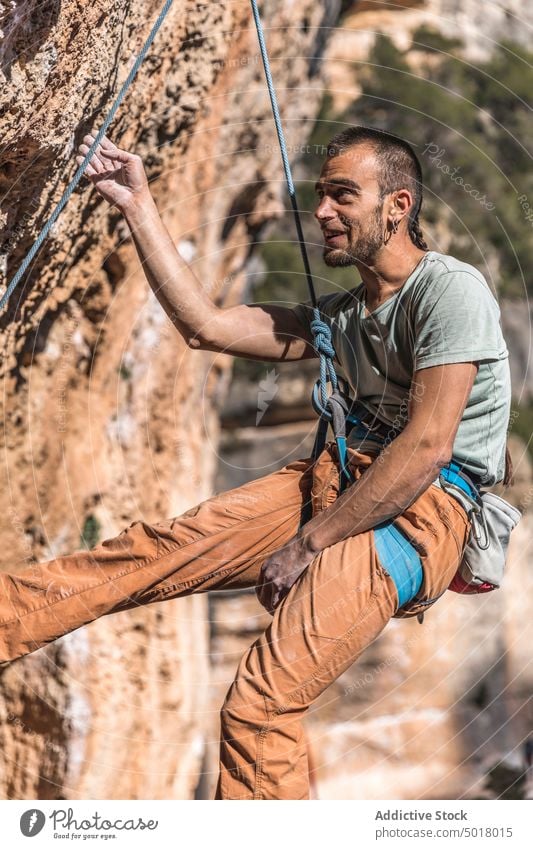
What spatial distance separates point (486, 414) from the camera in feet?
9.05

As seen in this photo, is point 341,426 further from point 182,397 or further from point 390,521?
point 182,397

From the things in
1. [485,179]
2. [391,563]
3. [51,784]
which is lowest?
[51,784]

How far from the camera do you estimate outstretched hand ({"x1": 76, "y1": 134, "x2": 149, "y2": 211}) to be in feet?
9.52

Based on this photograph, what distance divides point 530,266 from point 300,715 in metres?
9.12

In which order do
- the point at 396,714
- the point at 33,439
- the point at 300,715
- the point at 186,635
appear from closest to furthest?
the point at 300,715 → the point at 33,439 → the point at 186,635 → the point at 396,714

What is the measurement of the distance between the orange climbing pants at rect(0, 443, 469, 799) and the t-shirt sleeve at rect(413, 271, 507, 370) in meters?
0.39

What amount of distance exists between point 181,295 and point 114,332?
2.36 m

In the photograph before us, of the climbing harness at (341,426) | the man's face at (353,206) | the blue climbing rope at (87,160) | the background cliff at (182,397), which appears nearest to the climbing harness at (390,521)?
the climbing harness at (341,426)

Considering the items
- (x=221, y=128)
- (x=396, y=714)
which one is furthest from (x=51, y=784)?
(x=396, y=714)

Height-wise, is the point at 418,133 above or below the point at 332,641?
above

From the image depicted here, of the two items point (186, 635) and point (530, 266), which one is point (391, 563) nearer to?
point (186, 635)

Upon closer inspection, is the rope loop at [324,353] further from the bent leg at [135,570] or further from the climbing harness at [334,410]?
the bent leg at [135,570]

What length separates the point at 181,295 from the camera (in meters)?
3.02

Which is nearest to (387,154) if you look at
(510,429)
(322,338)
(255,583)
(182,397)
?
(322,338)
